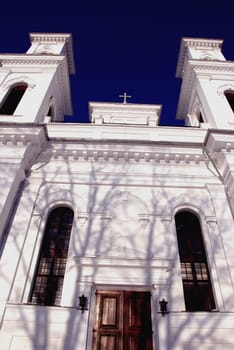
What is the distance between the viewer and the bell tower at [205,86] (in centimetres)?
1143

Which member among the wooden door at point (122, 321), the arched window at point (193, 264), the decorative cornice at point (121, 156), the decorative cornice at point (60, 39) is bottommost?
the wooden door at point (122, 321)

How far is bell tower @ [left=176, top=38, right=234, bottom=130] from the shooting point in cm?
1143

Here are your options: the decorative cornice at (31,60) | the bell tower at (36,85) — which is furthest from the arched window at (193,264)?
the decorative cornice at (31,60)

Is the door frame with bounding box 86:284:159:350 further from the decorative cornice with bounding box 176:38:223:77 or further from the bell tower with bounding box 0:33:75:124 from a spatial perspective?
the decorative cornice with bounding box 176:38:223:77

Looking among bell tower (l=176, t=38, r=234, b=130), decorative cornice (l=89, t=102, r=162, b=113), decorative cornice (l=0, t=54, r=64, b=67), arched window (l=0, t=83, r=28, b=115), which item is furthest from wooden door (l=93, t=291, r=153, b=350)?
decorative cornice (l=0, t=54, r=64, b=67)

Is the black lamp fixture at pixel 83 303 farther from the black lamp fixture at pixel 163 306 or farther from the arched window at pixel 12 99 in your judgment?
the arched window at pixel 12 99

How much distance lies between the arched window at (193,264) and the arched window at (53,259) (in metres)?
3.64

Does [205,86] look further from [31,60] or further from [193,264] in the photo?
[31,60]

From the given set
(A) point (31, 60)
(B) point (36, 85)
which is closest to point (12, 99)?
(B) point (36, 85)

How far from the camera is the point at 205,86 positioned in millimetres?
13023

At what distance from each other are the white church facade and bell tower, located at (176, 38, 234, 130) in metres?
0.17

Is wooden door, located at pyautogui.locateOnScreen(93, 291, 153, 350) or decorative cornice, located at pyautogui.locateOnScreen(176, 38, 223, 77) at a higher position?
decorative cornice, located at pyautogui.locateOnScreen(176, 38, 223, 77)

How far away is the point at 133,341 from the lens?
6.07 meters

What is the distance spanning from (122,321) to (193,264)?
2704 mm
